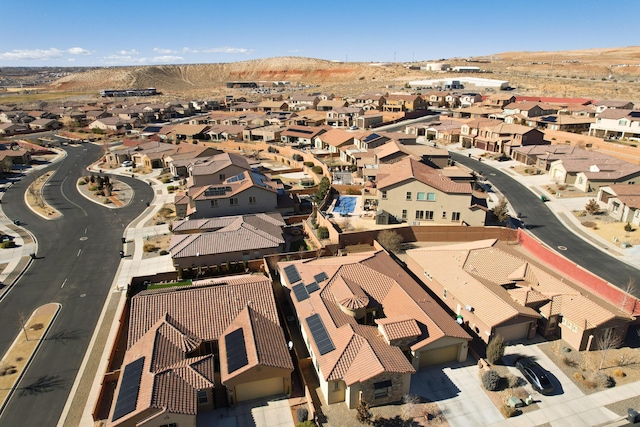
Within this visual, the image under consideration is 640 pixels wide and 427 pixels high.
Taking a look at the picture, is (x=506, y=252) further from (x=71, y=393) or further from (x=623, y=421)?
(x=71, y=393)

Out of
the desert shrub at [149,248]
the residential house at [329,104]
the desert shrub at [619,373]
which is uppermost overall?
the residential house at [329,104]

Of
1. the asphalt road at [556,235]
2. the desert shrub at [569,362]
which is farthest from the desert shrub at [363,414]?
the asphalt road at [556,235]

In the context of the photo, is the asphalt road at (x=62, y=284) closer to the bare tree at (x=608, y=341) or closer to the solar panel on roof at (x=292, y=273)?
the solar panel on roof at (x=292, y=273)

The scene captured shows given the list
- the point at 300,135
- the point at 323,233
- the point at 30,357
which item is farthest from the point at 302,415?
the point at 300,135

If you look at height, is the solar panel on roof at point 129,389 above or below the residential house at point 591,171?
below

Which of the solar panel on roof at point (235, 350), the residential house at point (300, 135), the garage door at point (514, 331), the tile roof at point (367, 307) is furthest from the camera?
the residential house at point (300, 135)

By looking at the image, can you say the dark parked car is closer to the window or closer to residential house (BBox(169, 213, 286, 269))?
the window
